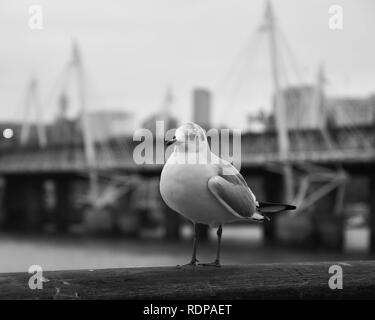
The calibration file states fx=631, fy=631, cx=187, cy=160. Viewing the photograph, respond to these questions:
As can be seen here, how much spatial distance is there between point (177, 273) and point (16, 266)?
1774 cm

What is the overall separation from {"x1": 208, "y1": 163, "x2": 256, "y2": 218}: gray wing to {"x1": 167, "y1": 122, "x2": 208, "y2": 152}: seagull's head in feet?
0.61

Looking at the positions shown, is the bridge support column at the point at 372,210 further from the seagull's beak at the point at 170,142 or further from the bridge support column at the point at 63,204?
the seagull's beak at the point at 170,142

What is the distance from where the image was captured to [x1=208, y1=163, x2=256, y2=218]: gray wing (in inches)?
126

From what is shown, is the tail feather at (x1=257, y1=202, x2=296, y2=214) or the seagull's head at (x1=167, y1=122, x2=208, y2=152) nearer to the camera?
the seagull's head at (x1=167, y1=122, x2=208, y2=152)

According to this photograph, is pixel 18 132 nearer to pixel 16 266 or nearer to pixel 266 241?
pixel 266 241

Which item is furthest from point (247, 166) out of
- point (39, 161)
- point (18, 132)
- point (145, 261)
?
point (18, 132)

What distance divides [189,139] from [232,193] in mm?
386

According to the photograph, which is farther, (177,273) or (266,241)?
(266,241)

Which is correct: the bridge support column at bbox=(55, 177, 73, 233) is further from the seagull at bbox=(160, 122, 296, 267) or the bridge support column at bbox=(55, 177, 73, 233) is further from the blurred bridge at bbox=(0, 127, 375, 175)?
the seagull at bbox=(160, 122, 296, 267)

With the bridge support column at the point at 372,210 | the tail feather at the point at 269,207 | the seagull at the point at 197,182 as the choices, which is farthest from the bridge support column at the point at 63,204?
the seagull at the point at 197,182

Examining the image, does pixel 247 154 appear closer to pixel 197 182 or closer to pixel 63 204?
pixel 63 204

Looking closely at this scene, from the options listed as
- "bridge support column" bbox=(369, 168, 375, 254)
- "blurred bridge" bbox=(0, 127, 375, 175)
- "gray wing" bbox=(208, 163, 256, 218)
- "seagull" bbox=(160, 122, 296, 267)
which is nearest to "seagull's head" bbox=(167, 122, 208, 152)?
"seagull" bbox=(160, 122, 296, 267)
